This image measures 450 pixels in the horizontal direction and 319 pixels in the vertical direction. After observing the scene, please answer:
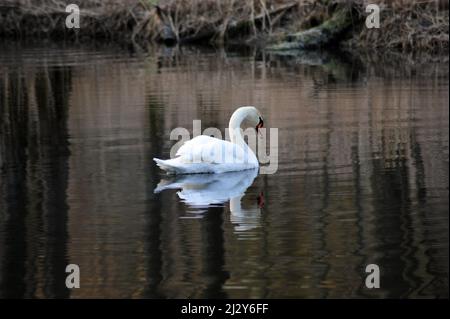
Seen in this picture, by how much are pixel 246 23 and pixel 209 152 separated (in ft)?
69.9

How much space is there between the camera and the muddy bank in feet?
91.6

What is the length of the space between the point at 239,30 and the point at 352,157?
21.0m

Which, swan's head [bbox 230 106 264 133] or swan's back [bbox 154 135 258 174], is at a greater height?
swan's head [bbox 230 106 264 133]

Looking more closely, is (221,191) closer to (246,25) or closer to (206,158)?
(206,158)

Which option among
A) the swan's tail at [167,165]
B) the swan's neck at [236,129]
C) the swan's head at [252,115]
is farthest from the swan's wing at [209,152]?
the swan's head at [252,115]

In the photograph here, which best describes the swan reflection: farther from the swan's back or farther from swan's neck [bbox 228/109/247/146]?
swan's neck [bbox 228/109/247/146]

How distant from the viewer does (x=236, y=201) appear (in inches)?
412

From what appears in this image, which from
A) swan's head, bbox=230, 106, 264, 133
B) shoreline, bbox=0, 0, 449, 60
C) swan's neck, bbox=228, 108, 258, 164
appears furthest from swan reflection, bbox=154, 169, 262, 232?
shoreline, bbox=0, 0, 449, 60

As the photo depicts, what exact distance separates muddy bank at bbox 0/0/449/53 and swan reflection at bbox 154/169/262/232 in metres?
16.3

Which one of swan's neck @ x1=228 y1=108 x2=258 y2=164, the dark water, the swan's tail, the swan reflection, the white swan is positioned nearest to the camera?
the dark water

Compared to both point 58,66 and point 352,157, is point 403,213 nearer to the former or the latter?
point 352,157

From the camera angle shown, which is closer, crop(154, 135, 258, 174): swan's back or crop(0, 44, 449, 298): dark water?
crop(0, 44, 449, 298): dark water

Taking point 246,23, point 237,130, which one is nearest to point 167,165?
point 237,130
